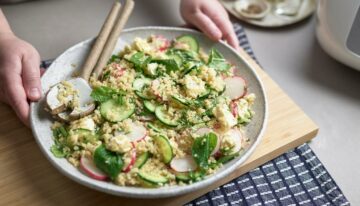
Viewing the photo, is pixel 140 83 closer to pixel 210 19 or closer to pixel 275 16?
pixel 210 19

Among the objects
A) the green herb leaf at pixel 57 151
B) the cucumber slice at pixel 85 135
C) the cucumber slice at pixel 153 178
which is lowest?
the cucumber slice at pixel 153 178

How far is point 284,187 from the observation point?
94 cm

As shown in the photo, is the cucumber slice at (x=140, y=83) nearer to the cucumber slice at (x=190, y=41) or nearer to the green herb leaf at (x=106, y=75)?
the green herb leaf at (x=106, y=75)

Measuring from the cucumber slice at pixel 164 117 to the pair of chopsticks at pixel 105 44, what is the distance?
0.17 metres

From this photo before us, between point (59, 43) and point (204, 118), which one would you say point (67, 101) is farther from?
point (59, 43)

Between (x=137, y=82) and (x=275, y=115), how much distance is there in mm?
307

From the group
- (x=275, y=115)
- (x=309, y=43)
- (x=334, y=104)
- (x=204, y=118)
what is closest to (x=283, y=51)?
(x=309, y=43)

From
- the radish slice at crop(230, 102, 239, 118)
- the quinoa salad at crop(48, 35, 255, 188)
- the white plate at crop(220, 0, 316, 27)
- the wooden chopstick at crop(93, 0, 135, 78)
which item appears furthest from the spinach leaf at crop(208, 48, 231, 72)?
the white plate at crop(220, 0, 316, 27)

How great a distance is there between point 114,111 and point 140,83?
0.10 m

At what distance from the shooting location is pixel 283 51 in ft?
4.27

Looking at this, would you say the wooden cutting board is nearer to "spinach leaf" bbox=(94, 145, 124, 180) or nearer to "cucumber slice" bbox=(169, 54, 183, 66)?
"spinach leaf" bbox=(94, 145, 124, 180)

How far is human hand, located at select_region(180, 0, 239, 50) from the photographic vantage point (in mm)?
1125

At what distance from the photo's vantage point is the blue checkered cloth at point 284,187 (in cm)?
91

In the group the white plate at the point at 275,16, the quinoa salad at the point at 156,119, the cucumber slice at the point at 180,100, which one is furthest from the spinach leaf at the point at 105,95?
the white plate at the point at 275,16
